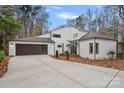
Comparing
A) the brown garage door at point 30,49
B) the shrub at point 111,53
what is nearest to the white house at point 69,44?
the brown garage door at point 30,49

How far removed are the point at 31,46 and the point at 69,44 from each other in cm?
577

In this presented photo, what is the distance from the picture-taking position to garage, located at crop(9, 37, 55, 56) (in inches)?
923

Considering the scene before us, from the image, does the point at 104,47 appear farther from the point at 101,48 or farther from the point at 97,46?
the point at 97,46

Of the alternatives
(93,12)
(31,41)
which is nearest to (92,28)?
(93,12)

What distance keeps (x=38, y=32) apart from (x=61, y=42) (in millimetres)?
8931

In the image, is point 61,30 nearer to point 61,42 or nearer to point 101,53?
point 61,42

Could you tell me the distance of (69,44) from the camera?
Result: 26.8 metres

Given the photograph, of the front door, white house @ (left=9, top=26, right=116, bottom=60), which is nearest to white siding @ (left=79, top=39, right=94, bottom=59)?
white house @ (left=9, top=26, right=116, bottom=60)

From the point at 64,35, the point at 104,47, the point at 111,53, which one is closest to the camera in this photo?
the point at 104,47

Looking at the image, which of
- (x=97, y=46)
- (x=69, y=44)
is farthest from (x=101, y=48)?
(x=69, y=44)

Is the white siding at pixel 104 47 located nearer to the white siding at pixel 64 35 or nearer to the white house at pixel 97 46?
the white house at pixel 97 46

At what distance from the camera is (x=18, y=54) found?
78.5 feet

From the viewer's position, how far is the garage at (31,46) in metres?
23.5

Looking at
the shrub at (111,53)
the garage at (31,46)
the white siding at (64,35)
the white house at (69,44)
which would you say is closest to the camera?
the white house at (69,44)
